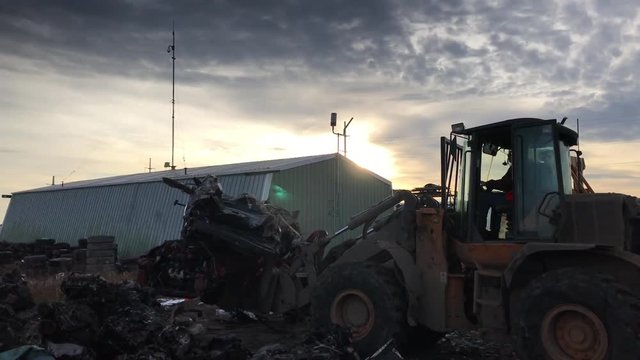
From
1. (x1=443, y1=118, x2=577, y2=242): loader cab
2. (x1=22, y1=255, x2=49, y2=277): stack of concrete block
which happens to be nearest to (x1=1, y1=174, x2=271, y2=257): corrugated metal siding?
(x1=22, y1=255, x2=49, y2=277): stack of concrete block

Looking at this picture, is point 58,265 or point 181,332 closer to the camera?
point 181,332

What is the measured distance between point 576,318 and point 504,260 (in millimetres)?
1074

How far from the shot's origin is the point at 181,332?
6.77 m

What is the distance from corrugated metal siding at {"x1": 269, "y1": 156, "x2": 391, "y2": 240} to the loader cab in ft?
37.6

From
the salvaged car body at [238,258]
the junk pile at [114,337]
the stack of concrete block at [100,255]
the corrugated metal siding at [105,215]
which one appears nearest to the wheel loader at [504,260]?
the junk pile at [114,337]

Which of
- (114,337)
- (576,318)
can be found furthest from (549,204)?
(114,337)

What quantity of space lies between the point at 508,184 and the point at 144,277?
615cm

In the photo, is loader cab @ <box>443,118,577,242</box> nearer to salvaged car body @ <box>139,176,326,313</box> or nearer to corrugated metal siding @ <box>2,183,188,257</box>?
salvaged car body @ <box>139,176,326,313</box>

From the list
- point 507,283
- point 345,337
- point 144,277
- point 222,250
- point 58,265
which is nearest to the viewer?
point 507,283

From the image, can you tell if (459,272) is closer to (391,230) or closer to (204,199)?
(391,230)

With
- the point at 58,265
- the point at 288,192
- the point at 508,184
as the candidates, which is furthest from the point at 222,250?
the point at 58,265

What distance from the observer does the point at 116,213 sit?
23641mm

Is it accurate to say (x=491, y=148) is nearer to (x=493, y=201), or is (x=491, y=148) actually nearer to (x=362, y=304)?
(x=493, y=201)

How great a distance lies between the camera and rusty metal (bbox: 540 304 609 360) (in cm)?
522
